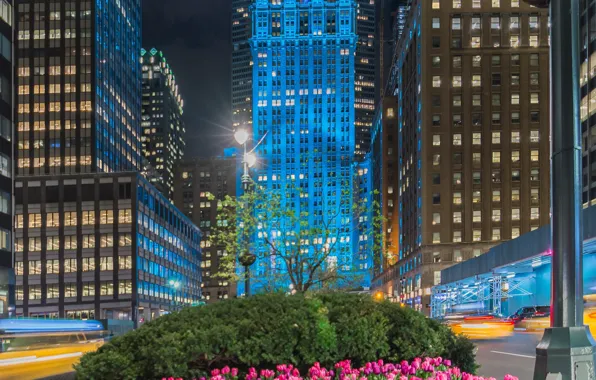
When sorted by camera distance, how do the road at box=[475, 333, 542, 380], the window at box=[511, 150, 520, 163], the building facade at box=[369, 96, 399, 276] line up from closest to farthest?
1. the road at box=[475, 333, 542, 380]
2. the window at box=[511, 150, 520, 163]
3. the building facade at box=[369, 96, 399, 276]

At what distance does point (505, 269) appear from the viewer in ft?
178

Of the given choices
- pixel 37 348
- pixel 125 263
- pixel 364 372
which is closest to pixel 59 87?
pixel 125 263

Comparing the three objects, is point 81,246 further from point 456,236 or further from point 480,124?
point 480,124

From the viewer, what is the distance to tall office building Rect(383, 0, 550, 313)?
10938 cm

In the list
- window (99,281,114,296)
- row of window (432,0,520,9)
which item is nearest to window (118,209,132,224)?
window (99,281,114,296)

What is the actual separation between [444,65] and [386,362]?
109350mm

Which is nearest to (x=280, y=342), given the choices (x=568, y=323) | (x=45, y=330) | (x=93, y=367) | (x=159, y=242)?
(x=93, y=367)

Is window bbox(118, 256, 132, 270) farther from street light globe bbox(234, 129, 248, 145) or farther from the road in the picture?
street light globe bbox(234, 129, 248, 145)

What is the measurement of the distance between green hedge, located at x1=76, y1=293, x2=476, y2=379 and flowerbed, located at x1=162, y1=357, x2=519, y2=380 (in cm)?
20

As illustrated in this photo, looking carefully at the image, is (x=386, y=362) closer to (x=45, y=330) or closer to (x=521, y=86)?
(x=45, y=330)

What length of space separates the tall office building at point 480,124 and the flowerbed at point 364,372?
102469mm

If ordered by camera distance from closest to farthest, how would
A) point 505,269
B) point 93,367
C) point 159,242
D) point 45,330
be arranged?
point 93,367, point 45,330, point 505,269, point 159,242

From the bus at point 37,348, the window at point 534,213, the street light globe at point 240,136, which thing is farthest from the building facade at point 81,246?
the street light globe at point 240,136

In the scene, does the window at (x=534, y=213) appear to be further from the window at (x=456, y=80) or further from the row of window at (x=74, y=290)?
the row of window at (x=74, y=290)
